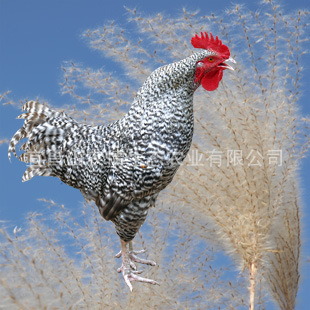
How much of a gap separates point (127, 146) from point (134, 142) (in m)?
0.04

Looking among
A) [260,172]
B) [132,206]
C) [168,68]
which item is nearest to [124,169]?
[132,206]

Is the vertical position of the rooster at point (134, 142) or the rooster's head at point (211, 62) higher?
the rooster's head at point (211, 62)

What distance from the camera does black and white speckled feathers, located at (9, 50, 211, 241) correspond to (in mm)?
2074

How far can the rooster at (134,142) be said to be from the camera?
6.81ft

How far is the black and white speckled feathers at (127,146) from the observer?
2074 mm

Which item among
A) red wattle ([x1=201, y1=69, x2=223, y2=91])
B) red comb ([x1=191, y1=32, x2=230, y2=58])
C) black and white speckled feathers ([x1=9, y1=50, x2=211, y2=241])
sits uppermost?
red comb ([x1=191, y1=32, x2=230, y2=58])

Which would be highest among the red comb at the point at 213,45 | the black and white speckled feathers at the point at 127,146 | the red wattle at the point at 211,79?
the red comb at the point at 213,45

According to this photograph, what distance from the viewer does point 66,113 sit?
8.21 ft

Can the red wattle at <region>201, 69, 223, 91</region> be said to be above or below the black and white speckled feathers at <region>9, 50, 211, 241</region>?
above

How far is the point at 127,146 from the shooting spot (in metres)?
2.11

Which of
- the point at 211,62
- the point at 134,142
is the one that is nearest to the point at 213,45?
the point at 211,62

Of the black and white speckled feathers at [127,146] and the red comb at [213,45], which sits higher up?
the red comb at [213,45]

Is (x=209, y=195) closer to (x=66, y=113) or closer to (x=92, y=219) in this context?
(x=92, y=219)

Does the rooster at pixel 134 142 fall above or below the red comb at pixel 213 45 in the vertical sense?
below
